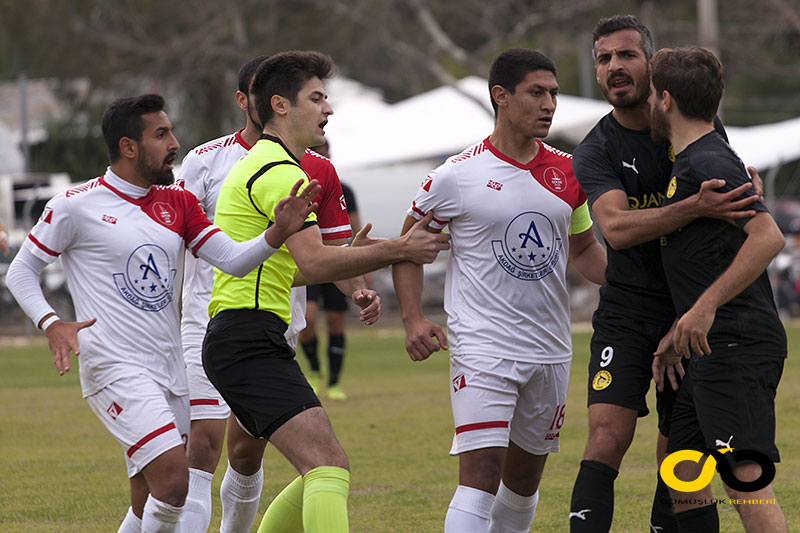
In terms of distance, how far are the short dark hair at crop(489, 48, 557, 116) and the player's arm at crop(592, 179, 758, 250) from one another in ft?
2.30

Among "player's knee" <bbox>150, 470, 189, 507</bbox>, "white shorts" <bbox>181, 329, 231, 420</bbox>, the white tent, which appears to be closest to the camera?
"player's knee" <bbox>150, 470, 189, 507</bbox>

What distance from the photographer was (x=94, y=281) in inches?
221

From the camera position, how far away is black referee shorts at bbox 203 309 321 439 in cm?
502

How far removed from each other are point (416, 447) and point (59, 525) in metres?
3.38

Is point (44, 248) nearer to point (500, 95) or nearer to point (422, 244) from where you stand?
point (422, 244)

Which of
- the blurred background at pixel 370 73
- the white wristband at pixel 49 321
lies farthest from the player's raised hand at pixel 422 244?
the blurred background at pixel 370 73

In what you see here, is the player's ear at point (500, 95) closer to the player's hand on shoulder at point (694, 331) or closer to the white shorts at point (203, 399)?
the player's hand on shoulder at point (694, 331)

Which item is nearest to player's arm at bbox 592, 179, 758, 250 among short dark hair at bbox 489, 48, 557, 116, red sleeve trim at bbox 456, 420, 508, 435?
short dark hair at bbox 489, 48, 557, 116

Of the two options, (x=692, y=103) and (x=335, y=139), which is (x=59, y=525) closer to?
(x=692, y=103)

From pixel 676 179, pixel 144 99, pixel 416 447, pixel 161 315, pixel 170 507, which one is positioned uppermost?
pixel 144 99

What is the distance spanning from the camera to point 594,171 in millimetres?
5566

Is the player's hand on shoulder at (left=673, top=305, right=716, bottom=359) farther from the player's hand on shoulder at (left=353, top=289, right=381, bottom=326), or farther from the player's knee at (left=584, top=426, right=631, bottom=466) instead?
the player's hand on shoulder at (left=353, top=289, right=381, bottom=326)

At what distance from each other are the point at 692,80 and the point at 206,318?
3.00m

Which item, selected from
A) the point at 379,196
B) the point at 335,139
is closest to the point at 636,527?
the point at 335,139
